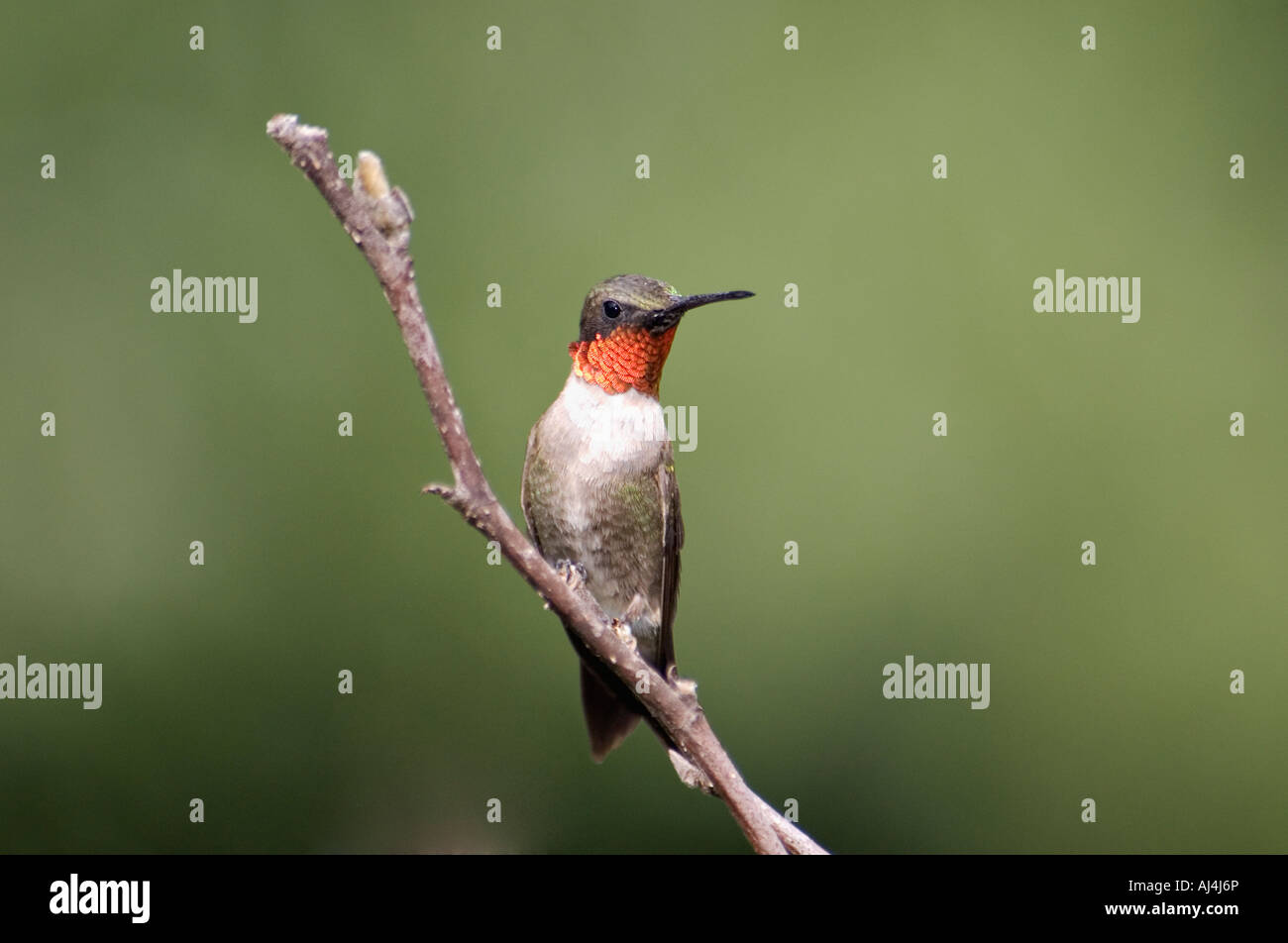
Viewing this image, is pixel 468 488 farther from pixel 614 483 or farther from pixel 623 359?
pixel 614 483

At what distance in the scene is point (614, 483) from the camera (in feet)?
9.07

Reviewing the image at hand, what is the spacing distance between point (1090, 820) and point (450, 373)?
9.51ft

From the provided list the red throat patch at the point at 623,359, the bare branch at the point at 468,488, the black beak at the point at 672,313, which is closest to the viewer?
the bare branch at the point at 468,488

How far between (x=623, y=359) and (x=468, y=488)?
0.83 metres

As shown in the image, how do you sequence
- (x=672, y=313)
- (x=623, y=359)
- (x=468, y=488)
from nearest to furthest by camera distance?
(x=468, y=488), (x=672, y=313), (x=623, y=359)

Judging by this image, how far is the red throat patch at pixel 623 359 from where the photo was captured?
8.32 ft

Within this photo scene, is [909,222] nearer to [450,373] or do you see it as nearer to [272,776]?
[450,373]

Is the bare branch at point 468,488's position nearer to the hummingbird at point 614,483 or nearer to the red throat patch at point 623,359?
the hummingbird at point 614,483

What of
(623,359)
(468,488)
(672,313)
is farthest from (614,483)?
(468,488)

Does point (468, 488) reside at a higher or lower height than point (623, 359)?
lower

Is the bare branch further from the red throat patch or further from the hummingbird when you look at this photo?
the red throat patch

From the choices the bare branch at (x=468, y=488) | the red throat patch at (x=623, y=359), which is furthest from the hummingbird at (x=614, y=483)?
the bare branch at (x=468, y=488)

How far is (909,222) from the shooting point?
4812 millimetres

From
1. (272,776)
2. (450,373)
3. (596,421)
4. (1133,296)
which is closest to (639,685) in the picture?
(596,421)
